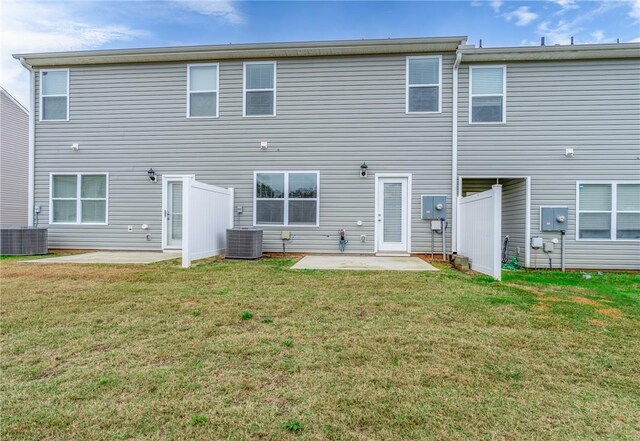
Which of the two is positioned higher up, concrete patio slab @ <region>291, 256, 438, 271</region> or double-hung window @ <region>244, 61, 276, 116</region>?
double-hung window @ <region>244, 61, 276, 116</region>

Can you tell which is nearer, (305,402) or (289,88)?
(305,402)

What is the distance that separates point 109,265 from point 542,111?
1078 cm

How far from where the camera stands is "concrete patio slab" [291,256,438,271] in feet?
Result: 22.4

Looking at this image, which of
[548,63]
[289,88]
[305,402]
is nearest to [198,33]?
[289,88]

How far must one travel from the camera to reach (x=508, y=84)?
8477 mm

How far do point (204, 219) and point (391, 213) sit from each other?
4705mm

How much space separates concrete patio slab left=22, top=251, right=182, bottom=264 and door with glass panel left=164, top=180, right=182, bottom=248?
0.43m

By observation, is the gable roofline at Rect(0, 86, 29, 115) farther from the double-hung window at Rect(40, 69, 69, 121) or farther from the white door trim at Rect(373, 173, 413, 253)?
the white door trim at Rect(373, 173, 413, 253)

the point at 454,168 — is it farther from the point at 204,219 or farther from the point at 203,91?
the point at 203,91

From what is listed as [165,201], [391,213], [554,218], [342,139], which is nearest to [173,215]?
[165,201]

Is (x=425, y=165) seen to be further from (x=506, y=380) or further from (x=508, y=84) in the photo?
(x=506, y=380)

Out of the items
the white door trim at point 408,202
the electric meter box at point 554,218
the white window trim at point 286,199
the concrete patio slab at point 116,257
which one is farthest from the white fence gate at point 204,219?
the electric meter box at point 554,218

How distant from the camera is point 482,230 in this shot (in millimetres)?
6582

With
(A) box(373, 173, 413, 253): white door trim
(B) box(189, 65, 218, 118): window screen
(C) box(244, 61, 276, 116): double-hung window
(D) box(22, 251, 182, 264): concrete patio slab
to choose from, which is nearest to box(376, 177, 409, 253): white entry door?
(A) box(373, 173, 413, 253): white door trim
